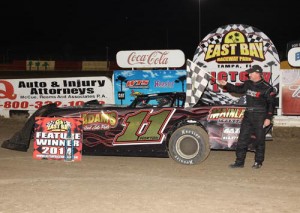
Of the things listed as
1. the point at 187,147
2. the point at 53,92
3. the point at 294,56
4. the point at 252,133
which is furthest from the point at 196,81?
the point at 53,92

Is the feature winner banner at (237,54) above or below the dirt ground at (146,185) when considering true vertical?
above

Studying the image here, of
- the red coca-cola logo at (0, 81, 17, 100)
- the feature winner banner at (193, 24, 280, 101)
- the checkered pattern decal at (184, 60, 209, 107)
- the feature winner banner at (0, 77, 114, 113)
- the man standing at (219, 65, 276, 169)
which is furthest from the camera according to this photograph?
the red coca-cola logo at (0, 81, 17, 100)

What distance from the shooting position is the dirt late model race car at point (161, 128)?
308 inches

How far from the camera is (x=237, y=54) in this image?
14.2m

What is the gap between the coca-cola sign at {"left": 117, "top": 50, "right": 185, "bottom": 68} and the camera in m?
14.2

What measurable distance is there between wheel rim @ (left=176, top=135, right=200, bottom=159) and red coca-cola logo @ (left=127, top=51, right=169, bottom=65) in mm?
6778

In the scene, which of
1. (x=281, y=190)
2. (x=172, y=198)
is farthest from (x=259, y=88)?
(x=172, y=198)

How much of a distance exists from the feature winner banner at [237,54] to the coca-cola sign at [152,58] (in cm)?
74

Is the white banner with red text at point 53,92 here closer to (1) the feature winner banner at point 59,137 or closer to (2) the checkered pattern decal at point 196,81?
(1) the feature winner banner at point 59,137

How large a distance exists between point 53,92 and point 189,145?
8.49m

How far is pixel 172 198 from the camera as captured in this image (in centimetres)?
583

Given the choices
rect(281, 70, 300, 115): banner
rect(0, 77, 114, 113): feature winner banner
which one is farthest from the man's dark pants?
rect(0, 77, 114, 113): feature winner banner

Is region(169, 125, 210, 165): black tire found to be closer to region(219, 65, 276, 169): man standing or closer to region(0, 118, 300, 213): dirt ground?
region(0, 118, 300, 213): dirt ground

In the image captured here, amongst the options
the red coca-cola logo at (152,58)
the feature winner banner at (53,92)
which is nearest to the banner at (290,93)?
the red coca-cola logo at (152,58)
